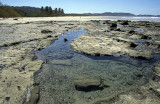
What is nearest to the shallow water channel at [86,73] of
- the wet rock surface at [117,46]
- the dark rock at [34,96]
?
the dark rock at [34,96]

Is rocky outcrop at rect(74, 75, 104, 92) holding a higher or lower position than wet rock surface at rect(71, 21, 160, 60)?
lower

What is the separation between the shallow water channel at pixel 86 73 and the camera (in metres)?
3.84

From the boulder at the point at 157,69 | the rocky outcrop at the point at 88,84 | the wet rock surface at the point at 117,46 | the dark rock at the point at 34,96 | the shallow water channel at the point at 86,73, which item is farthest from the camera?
the wet rock surface at the point at 117,46

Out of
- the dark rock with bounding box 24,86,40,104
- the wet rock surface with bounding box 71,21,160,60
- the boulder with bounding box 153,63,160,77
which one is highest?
the wet rock surface with bounding box 71,21,160,60

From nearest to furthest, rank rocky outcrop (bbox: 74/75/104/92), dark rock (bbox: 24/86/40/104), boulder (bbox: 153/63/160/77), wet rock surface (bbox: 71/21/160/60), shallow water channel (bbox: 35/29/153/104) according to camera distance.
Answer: dark rock (bbox: 24/86/40/104) → shallow water channel (bbox: 35/29/153/104) → rocky outcrop (bbox: 74/75/104/92) → boulder (bbox: 153/63/160/77) → wet rock surface (bbox: 71/21/160/60)

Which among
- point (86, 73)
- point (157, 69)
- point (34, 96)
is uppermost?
point (157, 69)

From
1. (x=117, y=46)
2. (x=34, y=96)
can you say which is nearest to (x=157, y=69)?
(x=117, y=46)

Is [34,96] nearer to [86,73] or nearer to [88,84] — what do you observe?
[88,84]

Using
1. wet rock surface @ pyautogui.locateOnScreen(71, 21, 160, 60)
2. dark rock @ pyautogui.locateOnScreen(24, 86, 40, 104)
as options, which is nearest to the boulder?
wet rock surface @ pyautogui.locateOnScreen(71, 21, 160, 60)

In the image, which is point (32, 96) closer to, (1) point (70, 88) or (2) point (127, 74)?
(1) point (70, 88)

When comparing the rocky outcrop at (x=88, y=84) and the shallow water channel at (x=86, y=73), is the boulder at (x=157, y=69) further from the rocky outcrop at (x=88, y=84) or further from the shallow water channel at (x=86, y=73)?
the rocky outcrop at (x=88, y=84)

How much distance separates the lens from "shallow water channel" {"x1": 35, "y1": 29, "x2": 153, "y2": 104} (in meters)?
3.84

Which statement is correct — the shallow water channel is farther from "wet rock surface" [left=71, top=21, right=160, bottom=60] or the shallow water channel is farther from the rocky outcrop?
"wet rock surface" [left=71, top=21, right=160, bottom=60]

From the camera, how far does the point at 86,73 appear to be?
5402mm
